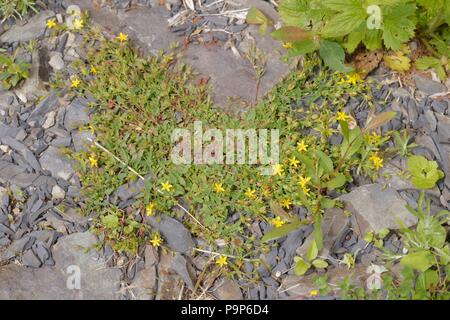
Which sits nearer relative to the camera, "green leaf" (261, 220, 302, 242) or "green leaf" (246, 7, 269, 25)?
"green leaf" (261, 220, 302, 242)

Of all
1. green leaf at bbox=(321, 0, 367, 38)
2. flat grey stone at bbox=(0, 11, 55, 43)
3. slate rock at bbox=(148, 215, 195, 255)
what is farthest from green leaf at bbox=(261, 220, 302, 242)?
flat grey stone at bbox=(0, 11, 55, 43)

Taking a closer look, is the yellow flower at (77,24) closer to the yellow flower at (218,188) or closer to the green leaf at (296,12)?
the green leaf at (296,12)

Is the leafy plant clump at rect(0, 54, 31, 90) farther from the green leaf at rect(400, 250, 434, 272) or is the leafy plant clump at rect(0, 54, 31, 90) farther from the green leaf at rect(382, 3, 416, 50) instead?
the green leaf at rect(400, 250, 434, 272)

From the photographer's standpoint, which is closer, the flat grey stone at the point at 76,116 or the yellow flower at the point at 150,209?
the yellow flower at the point at 150,209

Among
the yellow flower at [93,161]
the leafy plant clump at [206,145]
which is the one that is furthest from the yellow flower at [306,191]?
the yellow flower at [93,161]

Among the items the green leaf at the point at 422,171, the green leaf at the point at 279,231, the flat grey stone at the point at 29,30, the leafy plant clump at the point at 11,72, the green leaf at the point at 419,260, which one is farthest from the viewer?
the flat grey stone at the point at 29,30
